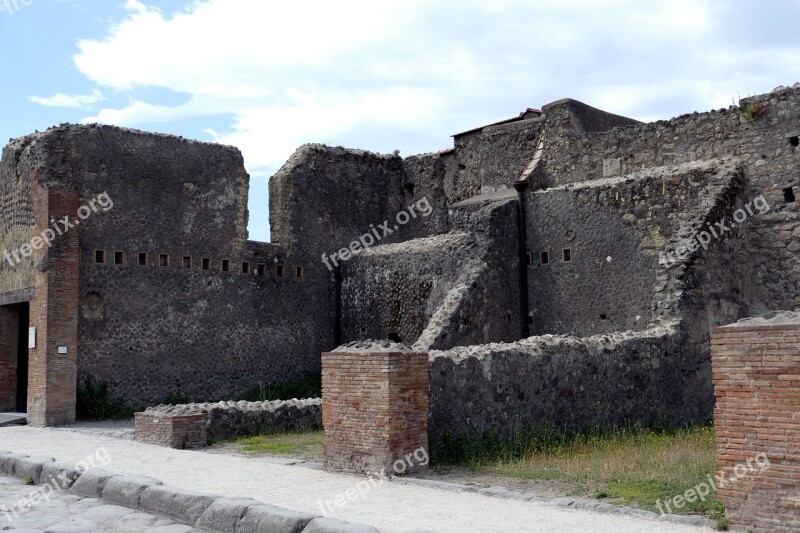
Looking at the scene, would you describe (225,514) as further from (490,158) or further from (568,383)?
(490,158)

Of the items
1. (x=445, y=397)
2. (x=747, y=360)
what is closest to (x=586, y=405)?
(x=445, y=397)

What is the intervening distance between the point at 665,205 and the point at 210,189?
926 cm

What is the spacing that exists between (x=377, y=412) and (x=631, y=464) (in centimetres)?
265

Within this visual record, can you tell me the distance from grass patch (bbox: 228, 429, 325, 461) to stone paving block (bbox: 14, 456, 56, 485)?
2.51 meters

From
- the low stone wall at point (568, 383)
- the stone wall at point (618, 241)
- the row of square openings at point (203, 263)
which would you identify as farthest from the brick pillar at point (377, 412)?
the row of square openings at point (203, 263)

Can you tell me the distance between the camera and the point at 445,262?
15.8 metres

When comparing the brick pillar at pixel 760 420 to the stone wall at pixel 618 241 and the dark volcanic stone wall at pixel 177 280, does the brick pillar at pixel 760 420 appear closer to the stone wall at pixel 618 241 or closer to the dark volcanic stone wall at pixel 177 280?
the stone wall at pixel 618 241

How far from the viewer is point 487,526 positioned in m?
6.11

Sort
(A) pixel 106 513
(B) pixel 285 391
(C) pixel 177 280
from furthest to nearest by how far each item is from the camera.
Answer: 1. (B) pixel 285 391
2. (C) pixel 177 280
3. (A) pixel 106 513

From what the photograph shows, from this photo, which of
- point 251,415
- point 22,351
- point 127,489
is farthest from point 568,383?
point 22,351

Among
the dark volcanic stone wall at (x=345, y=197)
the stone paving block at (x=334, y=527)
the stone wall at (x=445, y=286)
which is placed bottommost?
the stone paving block at (x=334, y=527)

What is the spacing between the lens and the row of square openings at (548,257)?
14.5 m

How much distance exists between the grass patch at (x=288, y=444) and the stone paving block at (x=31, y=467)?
2510 millimetres

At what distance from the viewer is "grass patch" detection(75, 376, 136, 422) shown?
1501cm
